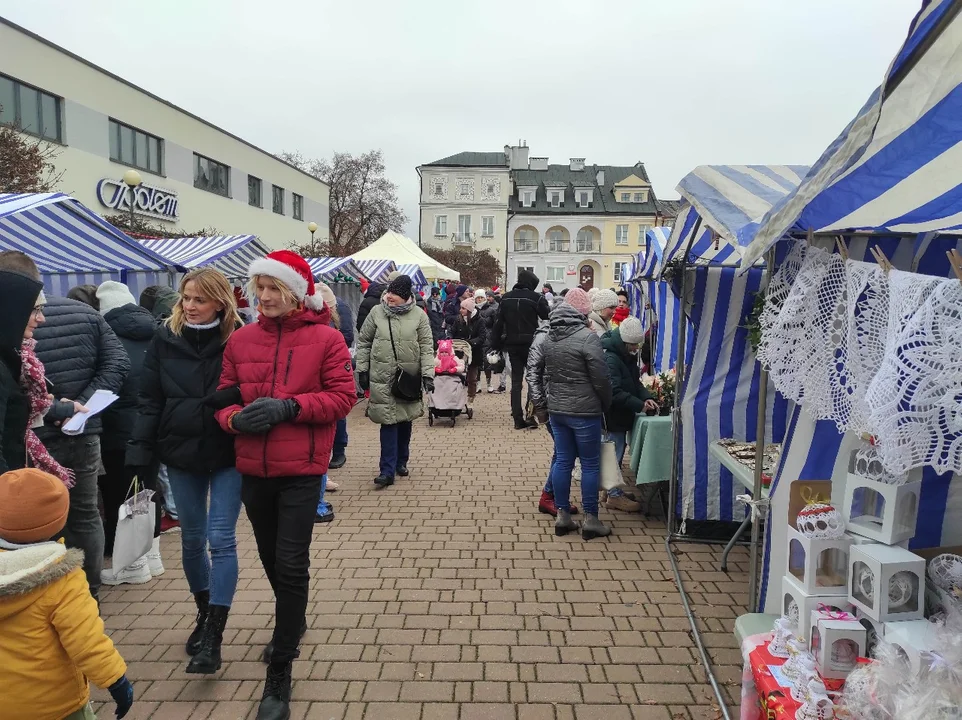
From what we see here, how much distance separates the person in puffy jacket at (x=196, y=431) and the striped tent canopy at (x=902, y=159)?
7.99 ft

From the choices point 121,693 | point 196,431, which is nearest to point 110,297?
point 196,431

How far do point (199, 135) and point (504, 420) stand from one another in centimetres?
2332

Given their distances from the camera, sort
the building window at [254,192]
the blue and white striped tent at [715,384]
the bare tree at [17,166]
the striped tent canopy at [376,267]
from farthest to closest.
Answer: the building window at [254,192] < the striped tent canopy at [376,267] < the bare tree at [17,166] < the blue and white striped tent at [715,384]

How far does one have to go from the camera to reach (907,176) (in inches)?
107

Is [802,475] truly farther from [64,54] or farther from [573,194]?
[573,194]

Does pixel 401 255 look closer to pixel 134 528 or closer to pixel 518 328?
pixel 518 328

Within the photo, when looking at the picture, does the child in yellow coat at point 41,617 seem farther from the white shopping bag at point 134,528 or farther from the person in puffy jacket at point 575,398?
the person in puffy jacket at point 575,398

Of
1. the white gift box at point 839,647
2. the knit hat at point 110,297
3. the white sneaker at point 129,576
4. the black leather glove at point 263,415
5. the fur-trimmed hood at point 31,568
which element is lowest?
the white sneaker at point 129,576

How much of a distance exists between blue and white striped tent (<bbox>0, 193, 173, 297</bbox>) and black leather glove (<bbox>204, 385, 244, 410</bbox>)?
136 inches

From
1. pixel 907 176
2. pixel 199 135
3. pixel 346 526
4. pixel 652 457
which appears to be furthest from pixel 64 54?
pixel 907 176

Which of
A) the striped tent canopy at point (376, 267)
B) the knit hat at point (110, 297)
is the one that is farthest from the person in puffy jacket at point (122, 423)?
the striped tent canopy at point (376, 267)

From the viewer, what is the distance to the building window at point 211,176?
27438mm

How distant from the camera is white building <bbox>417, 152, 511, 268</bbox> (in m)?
57.1

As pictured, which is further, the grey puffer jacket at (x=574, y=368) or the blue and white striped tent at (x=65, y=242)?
the blue and white striped tent at (x=65, y=242)
